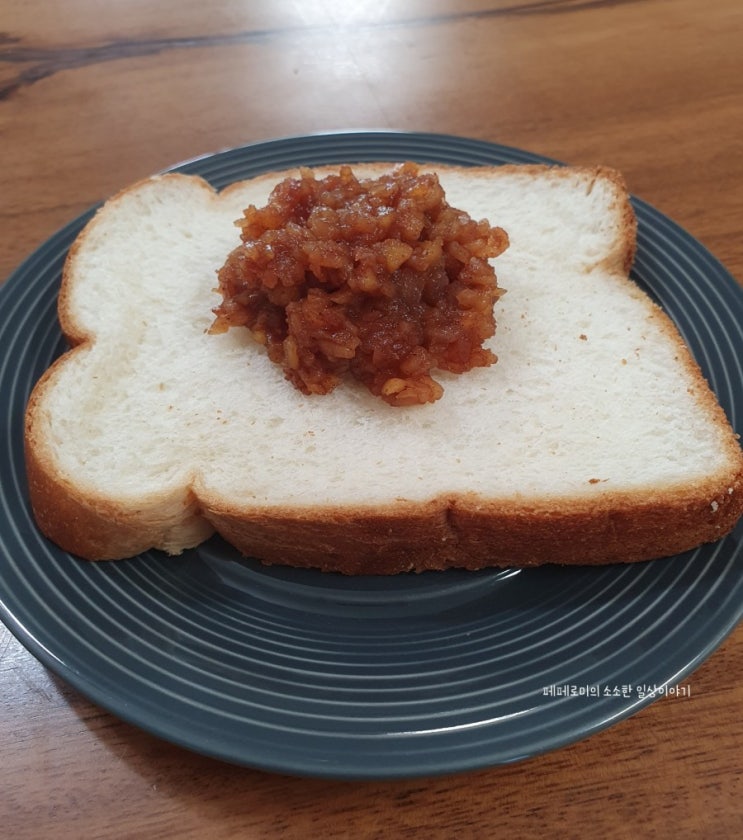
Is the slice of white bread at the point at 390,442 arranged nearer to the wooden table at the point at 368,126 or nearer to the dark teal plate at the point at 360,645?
the dark teal plate at the point at 360,645

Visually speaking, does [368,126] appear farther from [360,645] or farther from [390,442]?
[360,645]

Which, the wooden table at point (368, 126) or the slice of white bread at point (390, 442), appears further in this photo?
the slice of white bread at point (390, 442)

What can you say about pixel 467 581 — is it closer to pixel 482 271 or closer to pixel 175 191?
pixel 482 271

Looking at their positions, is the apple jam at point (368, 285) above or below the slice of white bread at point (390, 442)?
above

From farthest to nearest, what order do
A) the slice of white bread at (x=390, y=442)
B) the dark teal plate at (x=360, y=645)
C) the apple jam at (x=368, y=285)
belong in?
the apple jam at (x=368, y=285)
the slice of white bread at (x=390, y=442)
the dark teal plate at (x=360, y=645)

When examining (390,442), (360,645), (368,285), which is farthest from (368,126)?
(360,645)

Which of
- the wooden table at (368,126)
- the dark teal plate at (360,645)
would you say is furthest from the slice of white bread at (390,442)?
the wooden table at (368,126)

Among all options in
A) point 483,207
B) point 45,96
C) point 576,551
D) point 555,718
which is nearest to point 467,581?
point 576,551
